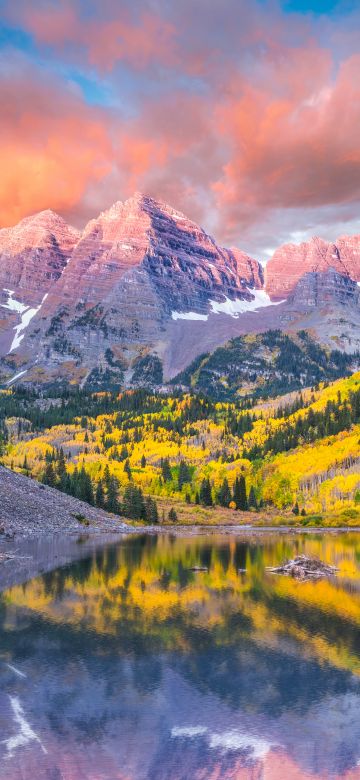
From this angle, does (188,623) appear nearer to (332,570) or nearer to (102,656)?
(102,656)

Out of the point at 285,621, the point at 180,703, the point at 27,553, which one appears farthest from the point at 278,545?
the point at 180,703

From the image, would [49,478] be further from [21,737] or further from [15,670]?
[21,737]

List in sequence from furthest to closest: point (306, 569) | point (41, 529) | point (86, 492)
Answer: point (86, 492)
point (41, 529)
point (306, 569)

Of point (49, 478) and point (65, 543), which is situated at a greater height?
point (49, 478)

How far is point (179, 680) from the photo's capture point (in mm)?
37688

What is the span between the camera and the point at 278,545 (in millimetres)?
120188

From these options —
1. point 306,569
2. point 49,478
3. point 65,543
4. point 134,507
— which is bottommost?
point 65,543

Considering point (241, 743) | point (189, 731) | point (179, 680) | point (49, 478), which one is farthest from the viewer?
point (49, 478)

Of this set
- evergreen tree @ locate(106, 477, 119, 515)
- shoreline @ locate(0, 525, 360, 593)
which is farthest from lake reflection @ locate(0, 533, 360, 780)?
Answer: evergreen tree @ locate(106, 477, 119, 515)

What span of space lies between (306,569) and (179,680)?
4647 centimetres

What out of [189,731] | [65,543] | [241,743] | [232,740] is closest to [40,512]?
[65,543]

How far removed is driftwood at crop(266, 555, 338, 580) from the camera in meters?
79.4

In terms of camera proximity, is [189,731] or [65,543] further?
Answer: [65,543]

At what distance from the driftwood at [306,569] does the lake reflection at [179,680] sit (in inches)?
305
